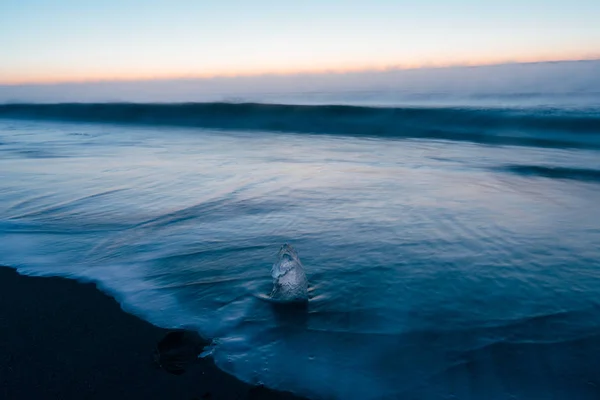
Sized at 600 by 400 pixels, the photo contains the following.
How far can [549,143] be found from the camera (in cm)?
989

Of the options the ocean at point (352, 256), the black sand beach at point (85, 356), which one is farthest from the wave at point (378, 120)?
the black sand beach at point (85, 356)

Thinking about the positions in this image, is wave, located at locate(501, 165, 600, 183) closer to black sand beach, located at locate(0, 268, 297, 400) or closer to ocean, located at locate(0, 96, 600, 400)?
ocean, located at locate(0, 96, 600, 400)

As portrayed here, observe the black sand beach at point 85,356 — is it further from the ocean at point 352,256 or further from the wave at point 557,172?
the wave at point 557,172

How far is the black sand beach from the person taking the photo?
1.99 metres

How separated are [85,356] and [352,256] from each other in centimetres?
181

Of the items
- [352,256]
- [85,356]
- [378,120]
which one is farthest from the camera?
[378,120]

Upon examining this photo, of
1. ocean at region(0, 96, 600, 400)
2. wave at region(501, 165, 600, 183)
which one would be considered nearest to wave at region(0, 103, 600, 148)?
ocean at region(0, 96, 600, 400)

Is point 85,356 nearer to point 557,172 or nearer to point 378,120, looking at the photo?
point 557,172

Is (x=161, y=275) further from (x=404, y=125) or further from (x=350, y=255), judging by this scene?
(x=404, y=125)

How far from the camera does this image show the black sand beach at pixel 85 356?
199 cm

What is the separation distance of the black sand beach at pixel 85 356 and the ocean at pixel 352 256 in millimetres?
110

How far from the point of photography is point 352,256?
340 centimetres

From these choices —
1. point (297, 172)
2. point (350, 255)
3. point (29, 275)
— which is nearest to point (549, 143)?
point (297, 172)

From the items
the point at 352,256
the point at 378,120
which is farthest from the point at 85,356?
the point at 378,120
